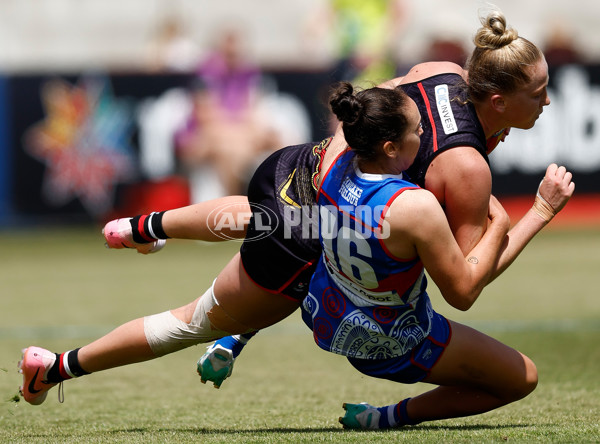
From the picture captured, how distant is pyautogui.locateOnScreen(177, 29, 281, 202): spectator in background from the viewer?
45.9 ft

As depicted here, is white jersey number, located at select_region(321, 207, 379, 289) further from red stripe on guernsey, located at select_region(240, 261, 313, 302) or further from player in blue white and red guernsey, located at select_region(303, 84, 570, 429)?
red stripe on guernsey, located at select_region(240, 261, 313, 302)

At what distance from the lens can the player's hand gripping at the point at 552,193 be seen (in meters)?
4.27

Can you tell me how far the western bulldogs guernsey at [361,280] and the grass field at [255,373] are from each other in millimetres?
426

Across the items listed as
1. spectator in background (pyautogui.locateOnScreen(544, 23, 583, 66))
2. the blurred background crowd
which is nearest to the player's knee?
the blurred background crowd

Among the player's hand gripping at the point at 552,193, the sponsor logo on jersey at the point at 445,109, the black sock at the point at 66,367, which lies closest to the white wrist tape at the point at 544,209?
the player's hand gripping at the point at 552,193

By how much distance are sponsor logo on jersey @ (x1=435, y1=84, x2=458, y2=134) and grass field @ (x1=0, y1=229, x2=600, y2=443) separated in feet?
4.24

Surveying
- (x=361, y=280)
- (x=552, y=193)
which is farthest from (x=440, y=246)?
(x=552, y=193)

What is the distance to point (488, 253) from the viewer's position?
4.05 metres

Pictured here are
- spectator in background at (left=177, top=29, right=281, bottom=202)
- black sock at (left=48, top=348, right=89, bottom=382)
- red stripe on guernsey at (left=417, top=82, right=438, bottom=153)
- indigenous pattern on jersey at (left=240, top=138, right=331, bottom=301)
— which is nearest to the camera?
red stripe on guernsey at (left=417, top=82, right=438, bottom=153)

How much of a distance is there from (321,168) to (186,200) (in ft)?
31.9

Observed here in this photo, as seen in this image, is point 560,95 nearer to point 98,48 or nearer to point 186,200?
point 186,200

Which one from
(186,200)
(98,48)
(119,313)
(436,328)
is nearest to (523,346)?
(436,328)

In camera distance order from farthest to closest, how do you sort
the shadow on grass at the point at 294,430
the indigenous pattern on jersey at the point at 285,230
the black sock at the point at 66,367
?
1. the black sock at the point at 66,367
2. the shadow on grass at the point at 294,430
3. the indigenous pattern on jersey at the point at 285,230

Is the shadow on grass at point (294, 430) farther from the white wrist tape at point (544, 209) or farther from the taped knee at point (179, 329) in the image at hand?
the white wrist tape at point (544, 209)
